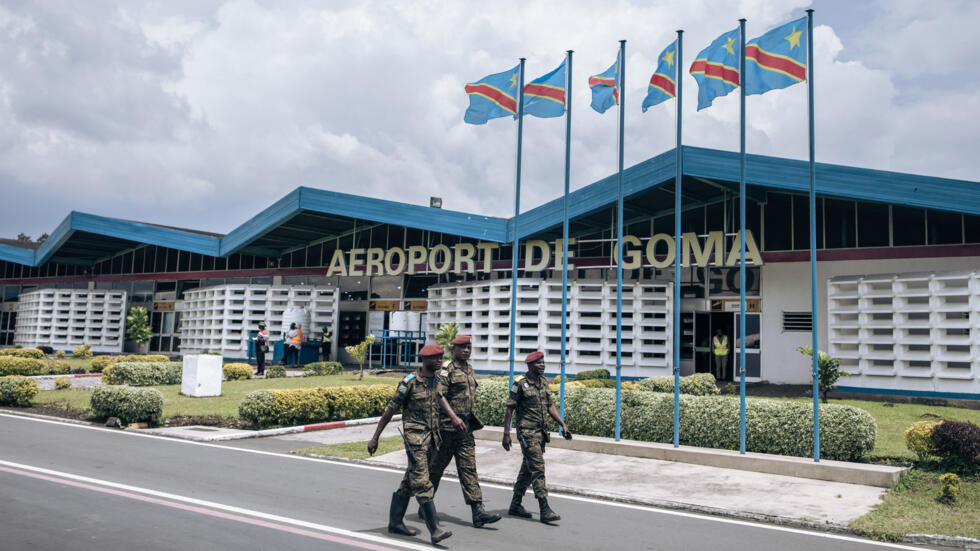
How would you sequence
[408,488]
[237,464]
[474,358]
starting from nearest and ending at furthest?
[408,488] < [237,464] < [474,358]

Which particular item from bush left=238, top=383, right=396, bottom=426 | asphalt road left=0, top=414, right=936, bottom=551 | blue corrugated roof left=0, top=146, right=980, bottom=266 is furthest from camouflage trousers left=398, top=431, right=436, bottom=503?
blue corrugated roof left=0, top=146, right=980, bottom=266

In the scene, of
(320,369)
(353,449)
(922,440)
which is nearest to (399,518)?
(353,449)

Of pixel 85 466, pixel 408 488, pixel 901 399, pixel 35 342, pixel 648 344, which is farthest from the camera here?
pixel 35 342

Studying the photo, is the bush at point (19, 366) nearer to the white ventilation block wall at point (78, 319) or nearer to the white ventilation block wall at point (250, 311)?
the white ventilation block wall at point (250, 311)

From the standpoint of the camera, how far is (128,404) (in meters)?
15.1

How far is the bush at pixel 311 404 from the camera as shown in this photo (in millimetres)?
15102

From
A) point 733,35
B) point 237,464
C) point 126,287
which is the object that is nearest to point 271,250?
point 126,287

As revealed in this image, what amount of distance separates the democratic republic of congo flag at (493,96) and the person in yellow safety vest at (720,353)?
39.2ft

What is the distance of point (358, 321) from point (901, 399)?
2051cm

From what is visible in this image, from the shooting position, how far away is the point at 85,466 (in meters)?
10.1

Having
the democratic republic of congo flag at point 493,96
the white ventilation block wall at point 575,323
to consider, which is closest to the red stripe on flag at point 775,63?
the democratic republic of congo flag at point 493,96

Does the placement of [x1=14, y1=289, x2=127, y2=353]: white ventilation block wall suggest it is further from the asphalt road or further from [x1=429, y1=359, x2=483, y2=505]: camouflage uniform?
[x1=429, y1=359, x2=483, y2=505]: camouflage uniform

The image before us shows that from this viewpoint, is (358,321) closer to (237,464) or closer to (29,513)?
(237,464)

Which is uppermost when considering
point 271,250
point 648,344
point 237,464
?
point 271,250
